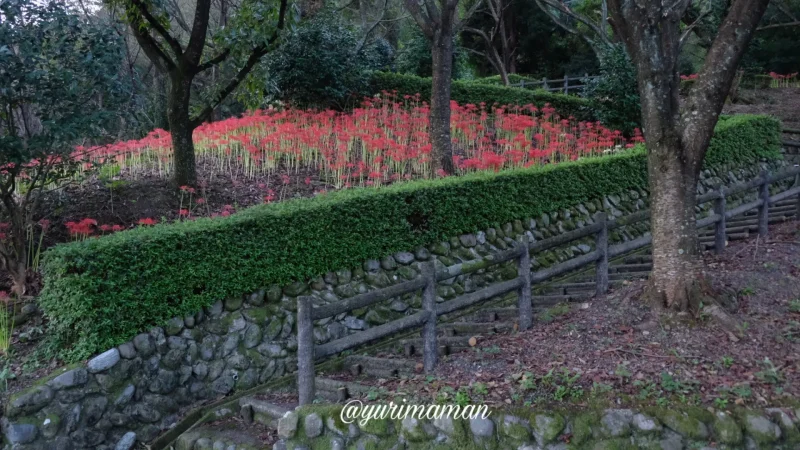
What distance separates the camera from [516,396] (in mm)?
A: 4879

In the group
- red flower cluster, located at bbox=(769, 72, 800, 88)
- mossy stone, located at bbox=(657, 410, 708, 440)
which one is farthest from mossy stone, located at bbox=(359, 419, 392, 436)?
red flower cluster, located at bbox=(769, 72, 800, 88)

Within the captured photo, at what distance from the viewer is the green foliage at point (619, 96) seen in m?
15.2

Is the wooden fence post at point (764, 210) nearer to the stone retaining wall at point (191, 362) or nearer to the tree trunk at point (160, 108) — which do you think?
the stone retaining wall at point (191, 362)

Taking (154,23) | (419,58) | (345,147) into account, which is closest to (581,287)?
(345,147)

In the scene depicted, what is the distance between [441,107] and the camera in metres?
11.0

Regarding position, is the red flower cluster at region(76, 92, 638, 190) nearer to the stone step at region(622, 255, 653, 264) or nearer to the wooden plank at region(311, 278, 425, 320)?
the stone step at region(622, 255, 653, 264)

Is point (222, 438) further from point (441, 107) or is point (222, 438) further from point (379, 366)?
point (441, 107)

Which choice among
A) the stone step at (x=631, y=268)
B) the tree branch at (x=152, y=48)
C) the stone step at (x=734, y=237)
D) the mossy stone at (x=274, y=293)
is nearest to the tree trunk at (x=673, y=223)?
the stone step at (x=631, y=268)

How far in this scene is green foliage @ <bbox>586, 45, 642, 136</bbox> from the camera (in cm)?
1523

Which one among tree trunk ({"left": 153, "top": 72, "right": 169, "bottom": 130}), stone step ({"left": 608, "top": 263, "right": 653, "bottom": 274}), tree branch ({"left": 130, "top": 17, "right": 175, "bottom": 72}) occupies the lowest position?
stone step ({"left": 608, "top": 263, "right": 653, "bottom": 274})

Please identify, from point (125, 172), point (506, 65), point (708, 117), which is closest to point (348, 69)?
point (125, 172)

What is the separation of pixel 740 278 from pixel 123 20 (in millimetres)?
8517

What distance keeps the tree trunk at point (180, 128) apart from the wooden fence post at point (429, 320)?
4625 mm

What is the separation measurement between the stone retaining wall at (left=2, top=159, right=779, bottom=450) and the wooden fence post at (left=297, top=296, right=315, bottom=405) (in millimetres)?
1487
